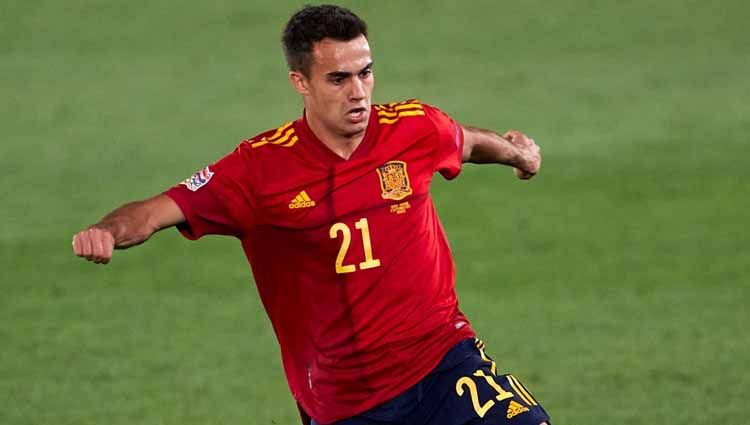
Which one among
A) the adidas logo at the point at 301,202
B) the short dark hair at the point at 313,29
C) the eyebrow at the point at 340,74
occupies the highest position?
the short dark hair at the point at 313,29

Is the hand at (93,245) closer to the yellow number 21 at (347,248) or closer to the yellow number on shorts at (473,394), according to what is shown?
the yellow number 21 at (347,248)

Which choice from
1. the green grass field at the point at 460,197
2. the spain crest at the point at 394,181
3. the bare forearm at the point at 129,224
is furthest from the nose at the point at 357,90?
the green grass field at the point at 460,197

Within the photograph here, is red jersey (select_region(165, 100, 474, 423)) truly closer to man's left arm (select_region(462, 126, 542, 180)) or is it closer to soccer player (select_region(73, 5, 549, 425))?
soccer player (select_region(73, 5, 549, 425))

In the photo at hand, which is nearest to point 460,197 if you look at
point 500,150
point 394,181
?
point 500,150

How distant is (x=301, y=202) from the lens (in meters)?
6.93

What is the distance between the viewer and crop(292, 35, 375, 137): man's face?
23.1ft

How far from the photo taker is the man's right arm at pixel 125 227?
620 centimetres

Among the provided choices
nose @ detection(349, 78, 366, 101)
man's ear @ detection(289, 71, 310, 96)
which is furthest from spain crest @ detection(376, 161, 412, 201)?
man's ear @ detection(289, 71, 310, 96)

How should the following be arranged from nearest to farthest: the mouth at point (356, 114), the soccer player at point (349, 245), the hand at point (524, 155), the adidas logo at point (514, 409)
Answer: the adidas logo at point (514, 409), the soccer player at point (349, 245), the mouth at point (356, 114), the hand at point (524, 155)

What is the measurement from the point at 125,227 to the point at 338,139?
1.08 m

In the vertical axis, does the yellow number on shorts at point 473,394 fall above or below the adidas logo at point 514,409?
above

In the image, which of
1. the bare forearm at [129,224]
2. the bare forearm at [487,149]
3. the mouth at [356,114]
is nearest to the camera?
the bare forearm at [129,224]

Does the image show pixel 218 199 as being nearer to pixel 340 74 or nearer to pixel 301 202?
pixel 301 202

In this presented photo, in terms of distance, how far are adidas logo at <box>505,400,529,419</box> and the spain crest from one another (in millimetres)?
982
